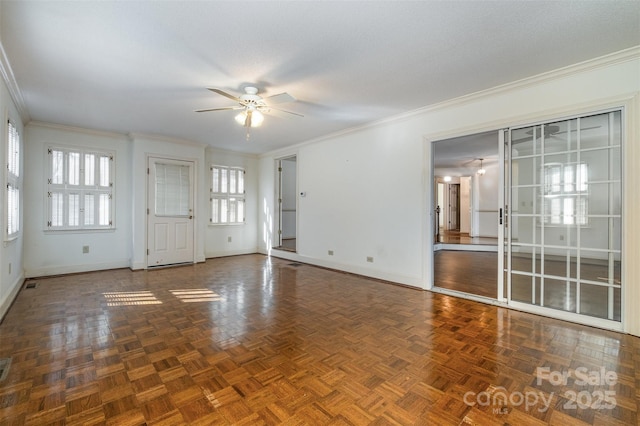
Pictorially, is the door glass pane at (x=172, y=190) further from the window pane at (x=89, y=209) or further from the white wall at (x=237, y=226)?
the window pane at (x=89, y=209)

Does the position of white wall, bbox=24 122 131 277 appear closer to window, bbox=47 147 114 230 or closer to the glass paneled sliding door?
window, bbox=47 147 114 230

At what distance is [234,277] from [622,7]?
5186 mm

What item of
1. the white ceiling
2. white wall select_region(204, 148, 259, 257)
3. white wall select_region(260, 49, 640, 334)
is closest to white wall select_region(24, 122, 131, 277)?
the white ceiling

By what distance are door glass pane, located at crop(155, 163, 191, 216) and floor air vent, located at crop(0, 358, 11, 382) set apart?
3.87m

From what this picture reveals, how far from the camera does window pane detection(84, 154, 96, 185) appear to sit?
5.25m

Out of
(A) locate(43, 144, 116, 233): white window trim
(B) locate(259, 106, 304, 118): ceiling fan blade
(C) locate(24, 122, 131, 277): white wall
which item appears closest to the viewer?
(B) locate(259, 106, 304, 118): ceiling fan blade

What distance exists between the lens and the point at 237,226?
723 cm

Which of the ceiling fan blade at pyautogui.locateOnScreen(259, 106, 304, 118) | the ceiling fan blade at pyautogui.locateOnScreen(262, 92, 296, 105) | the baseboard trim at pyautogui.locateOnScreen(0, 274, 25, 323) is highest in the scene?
the ceiling fan blade at pyautogui.locateOnScreen(259, 106, 304, 118)

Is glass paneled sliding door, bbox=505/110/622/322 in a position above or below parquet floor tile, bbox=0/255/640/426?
above

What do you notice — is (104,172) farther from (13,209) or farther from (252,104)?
(252,104)

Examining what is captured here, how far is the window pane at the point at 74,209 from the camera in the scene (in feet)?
16.8

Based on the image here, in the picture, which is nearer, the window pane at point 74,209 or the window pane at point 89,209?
the window pane at point 74,209

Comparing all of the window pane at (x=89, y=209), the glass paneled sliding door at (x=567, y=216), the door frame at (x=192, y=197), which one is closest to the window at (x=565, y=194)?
the glass paneled sliding door at (x=567, y=216)

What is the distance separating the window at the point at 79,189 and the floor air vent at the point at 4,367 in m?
3.67
